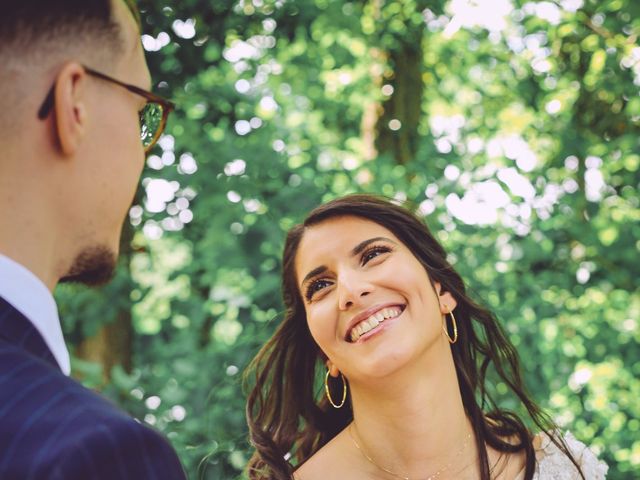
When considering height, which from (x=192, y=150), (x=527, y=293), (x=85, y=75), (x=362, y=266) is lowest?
(x=527, y=293)

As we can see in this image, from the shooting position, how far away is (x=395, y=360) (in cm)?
252

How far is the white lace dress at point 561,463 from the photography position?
2.98 metres

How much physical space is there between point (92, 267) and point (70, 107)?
0.73 feet

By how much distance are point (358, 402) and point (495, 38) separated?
4.07m

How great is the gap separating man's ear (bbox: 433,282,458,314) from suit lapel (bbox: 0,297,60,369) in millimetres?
2008

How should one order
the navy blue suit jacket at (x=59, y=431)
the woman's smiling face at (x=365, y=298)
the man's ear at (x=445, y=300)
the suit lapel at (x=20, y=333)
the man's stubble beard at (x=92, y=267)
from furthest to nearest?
the man's ear at (x=445, y=300) < the woman's smiling face at (x=365, y=298) < the man's stubble beard at (x=92, y=267) < the suit lapel at (x=20, y=333) < the navy blue suit jacket at (x=59, y=431)

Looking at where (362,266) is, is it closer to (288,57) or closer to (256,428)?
(256,428)

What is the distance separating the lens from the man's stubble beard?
3.75ft

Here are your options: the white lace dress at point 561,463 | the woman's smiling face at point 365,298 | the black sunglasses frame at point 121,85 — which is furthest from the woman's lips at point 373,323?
the black sunglasses frame at point 121,85

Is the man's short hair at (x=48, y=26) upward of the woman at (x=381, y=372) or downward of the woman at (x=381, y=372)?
upward

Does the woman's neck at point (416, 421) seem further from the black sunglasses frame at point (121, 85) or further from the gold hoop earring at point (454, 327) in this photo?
the black sunglasses frame at point (121, 85)

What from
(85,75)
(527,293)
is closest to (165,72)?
(527,293)

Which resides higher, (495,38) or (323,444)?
(323,444)

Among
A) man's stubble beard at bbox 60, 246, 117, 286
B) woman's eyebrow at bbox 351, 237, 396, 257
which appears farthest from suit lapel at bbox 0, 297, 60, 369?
woman's eyebrow at bbox 351, 237, 396, 257
